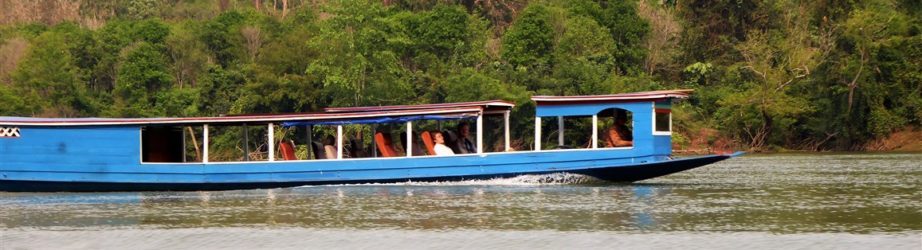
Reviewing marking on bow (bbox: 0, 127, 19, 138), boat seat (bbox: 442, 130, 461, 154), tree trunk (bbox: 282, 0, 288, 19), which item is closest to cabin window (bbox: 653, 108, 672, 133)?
boat seat (bbox: 442, 130, 461, 154)

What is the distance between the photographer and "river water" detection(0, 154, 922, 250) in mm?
21766

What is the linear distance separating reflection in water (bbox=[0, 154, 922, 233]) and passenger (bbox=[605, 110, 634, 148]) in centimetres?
85

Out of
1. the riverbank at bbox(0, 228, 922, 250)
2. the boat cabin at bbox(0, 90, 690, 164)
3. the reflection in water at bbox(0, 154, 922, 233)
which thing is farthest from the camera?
the boat cabin at bbox(0, 90, 690, 164)

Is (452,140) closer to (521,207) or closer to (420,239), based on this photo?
(521,207)

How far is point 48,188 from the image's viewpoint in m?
30.8

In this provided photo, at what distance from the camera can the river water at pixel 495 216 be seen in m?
21.8

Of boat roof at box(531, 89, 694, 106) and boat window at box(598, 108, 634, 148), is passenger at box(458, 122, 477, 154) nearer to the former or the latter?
boat roof at box(531, 89, 694, 106)

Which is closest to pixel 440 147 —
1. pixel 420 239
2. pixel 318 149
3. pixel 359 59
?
pixel 318 149

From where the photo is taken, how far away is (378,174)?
101 ft

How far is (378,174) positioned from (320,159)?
134 centimetres

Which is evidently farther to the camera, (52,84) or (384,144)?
(52,84)

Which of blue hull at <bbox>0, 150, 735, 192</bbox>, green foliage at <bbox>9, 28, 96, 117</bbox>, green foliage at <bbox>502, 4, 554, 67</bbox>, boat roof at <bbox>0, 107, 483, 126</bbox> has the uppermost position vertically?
green foliage at <bbox>502, 4, 554, 67</bbox>

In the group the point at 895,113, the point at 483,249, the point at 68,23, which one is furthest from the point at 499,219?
the point at 68,23

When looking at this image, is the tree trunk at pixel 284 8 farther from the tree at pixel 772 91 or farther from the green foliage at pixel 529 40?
the tree at pixel 772 91
